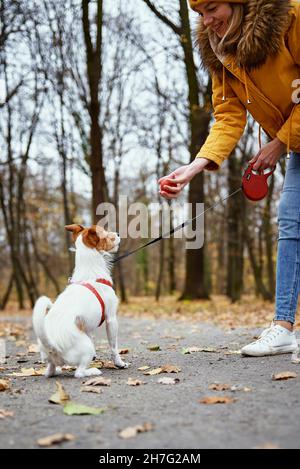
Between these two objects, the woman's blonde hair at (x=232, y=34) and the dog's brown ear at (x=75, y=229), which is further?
the dog's brown ear at (x=75, y=229)

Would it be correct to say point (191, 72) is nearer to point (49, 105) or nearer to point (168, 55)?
point (168, 55)

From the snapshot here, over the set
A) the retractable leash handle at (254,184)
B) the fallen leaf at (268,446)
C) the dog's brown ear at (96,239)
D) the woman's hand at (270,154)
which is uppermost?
the woman's hand at (270,154)

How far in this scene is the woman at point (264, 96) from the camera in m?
3.67

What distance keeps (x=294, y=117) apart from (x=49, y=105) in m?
17.2

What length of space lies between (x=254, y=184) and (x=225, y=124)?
1.80 feet

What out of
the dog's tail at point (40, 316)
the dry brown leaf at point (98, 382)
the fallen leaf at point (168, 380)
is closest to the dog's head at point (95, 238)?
the dog's tail at point (40, 316)

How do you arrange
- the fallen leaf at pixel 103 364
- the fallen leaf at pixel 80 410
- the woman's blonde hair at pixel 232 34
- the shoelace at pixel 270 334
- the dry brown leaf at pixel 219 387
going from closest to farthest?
the fallen leaf at pixel 80 410
the dry brown leaf at pixel 219 387
the woman's blonde hair at pixel 232 34
the shoelace at pixel 270 334
the fallen leaf at pixel 103 364

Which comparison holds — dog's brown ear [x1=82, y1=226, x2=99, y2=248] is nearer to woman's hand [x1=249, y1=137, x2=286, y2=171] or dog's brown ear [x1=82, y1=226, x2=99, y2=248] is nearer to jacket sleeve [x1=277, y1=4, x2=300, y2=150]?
woman's hand [x1=249, y1=137, x2=286, y2=171]

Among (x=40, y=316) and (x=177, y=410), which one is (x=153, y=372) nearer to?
(x=40, y=316)

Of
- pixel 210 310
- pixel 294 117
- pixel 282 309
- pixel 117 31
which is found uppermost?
pixel 117 31

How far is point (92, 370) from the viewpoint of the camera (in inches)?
156

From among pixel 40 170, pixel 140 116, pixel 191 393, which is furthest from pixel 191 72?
pixel 40 170

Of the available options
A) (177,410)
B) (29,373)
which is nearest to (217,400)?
(177,410)

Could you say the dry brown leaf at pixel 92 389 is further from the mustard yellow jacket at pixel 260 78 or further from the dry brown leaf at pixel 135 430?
the mustard yellow jacket at pixel 260 78
